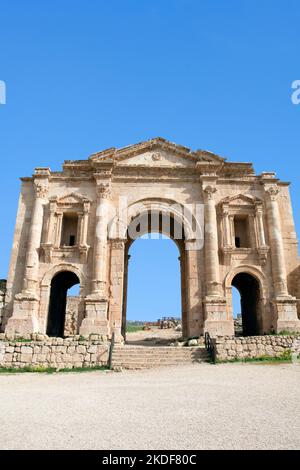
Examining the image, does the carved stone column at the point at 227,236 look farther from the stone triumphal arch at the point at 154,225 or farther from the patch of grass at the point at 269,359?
the patch of grass at the point at 269,359

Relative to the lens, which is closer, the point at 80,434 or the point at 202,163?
the point at 80,434

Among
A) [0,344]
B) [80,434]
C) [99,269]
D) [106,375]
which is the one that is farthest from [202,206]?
[80,434]

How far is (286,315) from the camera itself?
1769 centimetres

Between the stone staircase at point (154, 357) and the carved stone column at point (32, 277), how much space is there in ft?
17.1

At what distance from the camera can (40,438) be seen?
4883 mm

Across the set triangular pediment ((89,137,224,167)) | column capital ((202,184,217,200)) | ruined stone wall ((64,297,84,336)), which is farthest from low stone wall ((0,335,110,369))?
ruined stone wall ((64,297,84,336))

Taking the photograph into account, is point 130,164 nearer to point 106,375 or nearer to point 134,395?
point 106,375

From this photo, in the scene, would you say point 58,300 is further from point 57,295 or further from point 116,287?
point 116,287

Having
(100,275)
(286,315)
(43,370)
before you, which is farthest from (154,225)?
(43,370)

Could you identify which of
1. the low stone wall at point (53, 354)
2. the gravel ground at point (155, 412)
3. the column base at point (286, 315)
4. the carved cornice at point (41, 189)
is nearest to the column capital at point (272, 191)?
the column base at point (286, 315)

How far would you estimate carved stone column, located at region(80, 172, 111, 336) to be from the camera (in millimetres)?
17250

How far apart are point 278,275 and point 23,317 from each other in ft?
45.7

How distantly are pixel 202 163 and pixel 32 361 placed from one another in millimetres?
14053

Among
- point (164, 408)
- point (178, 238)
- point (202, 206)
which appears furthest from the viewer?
point (178, 238)
